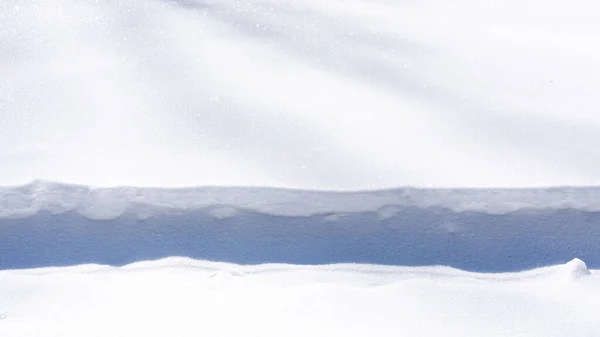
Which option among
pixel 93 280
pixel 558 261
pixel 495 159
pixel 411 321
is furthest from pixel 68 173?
pixel 558 261

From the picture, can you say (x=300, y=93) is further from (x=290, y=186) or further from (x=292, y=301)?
(x=292, y=301)

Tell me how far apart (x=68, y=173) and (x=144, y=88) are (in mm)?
271

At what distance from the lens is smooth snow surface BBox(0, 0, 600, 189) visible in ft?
3.41

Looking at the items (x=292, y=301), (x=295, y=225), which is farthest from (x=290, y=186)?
(x=292, y=301)

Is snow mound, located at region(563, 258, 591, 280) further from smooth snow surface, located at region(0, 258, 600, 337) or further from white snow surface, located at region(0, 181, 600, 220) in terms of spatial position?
white snow surface, located at region(0, 181, 600, 220)

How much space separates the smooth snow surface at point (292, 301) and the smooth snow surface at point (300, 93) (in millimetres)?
165

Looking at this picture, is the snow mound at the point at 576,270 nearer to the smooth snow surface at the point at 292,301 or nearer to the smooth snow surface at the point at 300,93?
the smooth snow surface at the point at 292,301

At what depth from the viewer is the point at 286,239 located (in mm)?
1012

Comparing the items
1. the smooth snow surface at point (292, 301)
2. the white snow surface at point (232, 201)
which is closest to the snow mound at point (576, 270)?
the smooth snow surface at point (292, 301)

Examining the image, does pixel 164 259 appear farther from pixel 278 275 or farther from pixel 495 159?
pixel 495 159

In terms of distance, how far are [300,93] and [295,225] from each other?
33 centimetres

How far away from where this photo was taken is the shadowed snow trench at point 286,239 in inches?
39.5

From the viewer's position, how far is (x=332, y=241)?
39.8 inches

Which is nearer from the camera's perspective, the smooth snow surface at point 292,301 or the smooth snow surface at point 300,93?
the smooth snow surface at point 292,301
